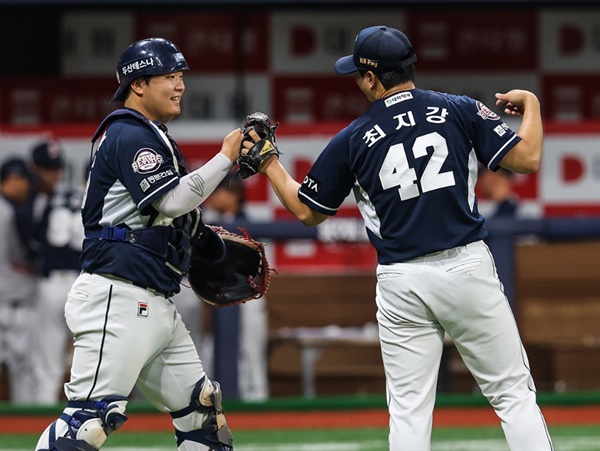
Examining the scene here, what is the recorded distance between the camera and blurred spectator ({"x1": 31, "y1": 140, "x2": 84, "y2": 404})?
346 inches

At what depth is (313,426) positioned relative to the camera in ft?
27.2

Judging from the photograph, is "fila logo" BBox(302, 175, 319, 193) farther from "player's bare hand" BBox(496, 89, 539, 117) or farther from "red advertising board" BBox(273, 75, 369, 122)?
"red advertising board" BBox(273, 75, 369, 122)

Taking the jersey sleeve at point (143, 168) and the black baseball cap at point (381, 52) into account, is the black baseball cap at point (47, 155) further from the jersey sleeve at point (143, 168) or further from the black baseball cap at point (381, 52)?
the black baseball cap at point (381, 52)

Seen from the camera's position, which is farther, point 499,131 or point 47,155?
point 47,155

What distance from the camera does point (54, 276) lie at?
29.1 ft

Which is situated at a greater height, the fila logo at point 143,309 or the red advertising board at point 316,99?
the red advertising board at point 316,99

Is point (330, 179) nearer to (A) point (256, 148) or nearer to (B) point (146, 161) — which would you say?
(A) point (256, 148)

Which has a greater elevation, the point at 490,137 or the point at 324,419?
the point at 490,137

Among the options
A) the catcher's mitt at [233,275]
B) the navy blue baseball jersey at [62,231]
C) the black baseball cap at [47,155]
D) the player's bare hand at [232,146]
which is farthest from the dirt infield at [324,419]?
the player's bare hand at [232,146]

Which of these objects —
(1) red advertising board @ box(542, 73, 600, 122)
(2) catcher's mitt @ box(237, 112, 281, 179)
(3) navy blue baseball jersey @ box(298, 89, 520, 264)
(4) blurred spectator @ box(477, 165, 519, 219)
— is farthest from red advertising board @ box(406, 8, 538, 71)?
(3) navy blue baseball jersey @ box(298, 89, 520, 264)

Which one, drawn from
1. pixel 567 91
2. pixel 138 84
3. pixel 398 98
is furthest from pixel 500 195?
pixel 138 84

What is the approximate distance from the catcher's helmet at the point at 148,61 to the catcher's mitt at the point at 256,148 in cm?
35

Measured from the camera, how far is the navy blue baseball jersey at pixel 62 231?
28.7ft

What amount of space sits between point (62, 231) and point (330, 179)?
4290 mm
